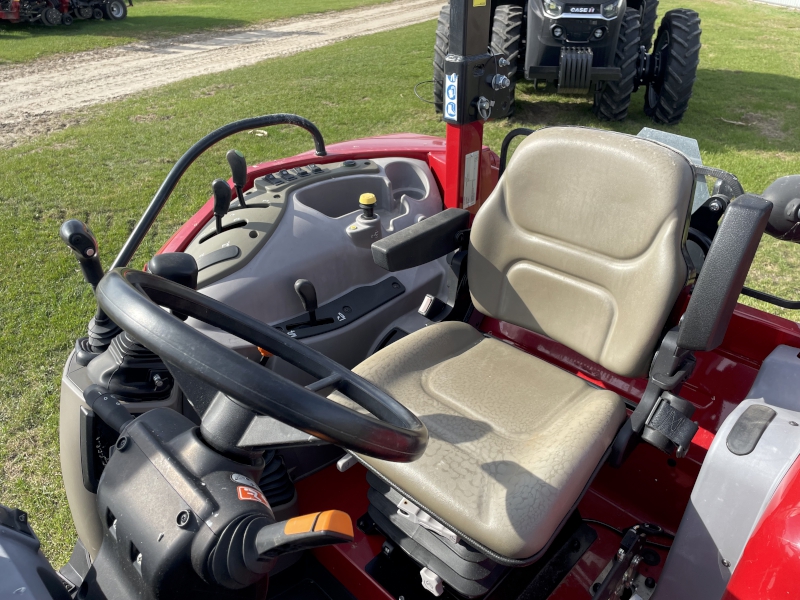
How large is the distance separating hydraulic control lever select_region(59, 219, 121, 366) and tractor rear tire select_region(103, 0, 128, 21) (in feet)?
43.3

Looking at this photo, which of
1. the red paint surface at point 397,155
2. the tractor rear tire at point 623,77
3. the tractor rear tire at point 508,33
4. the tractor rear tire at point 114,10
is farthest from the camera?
the tractor rear tire at point 114,10

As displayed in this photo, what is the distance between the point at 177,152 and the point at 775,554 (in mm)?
5132

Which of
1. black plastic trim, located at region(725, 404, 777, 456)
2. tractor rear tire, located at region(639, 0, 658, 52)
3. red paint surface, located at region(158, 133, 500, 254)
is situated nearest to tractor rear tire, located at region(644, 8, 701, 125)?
tractor rear tire, located at region(639, 0, 658, 52)

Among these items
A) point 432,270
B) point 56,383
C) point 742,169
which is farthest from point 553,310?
point 742,169

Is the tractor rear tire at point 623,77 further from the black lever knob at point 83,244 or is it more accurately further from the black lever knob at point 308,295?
the black lever knob at point 83,244

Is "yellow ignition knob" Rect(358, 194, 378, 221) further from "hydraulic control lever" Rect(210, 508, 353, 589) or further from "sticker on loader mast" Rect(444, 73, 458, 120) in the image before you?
"hydraulic control lever" Rect(210, 508, 353, 589)

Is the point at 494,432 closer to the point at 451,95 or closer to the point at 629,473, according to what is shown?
the point at 629,473

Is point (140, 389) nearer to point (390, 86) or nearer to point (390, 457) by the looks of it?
point (390, 457)

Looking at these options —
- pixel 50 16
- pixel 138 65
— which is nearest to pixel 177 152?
pixel 138 65

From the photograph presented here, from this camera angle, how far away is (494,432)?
4.59 ft

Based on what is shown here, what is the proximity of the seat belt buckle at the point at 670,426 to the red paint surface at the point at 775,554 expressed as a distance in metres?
0.21

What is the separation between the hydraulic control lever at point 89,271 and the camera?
4.48 feet

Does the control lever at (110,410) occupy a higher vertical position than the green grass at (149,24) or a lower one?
higher

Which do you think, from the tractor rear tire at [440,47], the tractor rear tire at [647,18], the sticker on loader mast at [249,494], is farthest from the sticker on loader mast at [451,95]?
the tractor rear tire at [647,18]
